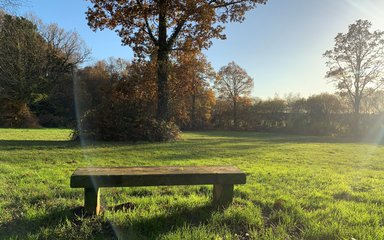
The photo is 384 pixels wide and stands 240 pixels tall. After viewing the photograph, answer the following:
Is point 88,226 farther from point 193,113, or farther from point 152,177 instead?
point 193,113

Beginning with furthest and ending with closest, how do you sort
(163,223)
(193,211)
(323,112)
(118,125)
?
(323,112) → (118,125) → (193,211) → (163,223)

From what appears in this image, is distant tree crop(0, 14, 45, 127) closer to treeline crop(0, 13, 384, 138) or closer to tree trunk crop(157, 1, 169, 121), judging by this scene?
treeline crop(0, 13, 384, 138)

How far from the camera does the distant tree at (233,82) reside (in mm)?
50094

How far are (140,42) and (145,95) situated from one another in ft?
11.9

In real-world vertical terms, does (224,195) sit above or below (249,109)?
below

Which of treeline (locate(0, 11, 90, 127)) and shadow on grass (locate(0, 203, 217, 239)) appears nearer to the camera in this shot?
shadow on grass (locate(0, 203, 217, 239))

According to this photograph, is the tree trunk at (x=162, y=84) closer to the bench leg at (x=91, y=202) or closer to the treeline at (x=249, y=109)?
the treeline at (x=249, y=109)

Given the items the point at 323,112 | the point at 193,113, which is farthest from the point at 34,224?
the point at 193,113

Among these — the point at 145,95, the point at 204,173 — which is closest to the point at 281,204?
the point at 204,173

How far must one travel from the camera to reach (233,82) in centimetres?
5066

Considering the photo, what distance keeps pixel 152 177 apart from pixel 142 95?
611 inches

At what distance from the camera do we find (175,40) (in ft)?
57.1

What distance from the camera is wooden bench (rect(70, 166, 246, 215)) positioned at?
394 cm

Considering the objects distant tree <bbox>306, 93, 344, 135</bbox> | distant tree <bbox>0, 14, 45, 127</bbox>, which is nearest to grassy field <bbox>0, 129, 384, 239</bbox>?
distant tree <bbox>0, 14, 45, 127</bbox>
